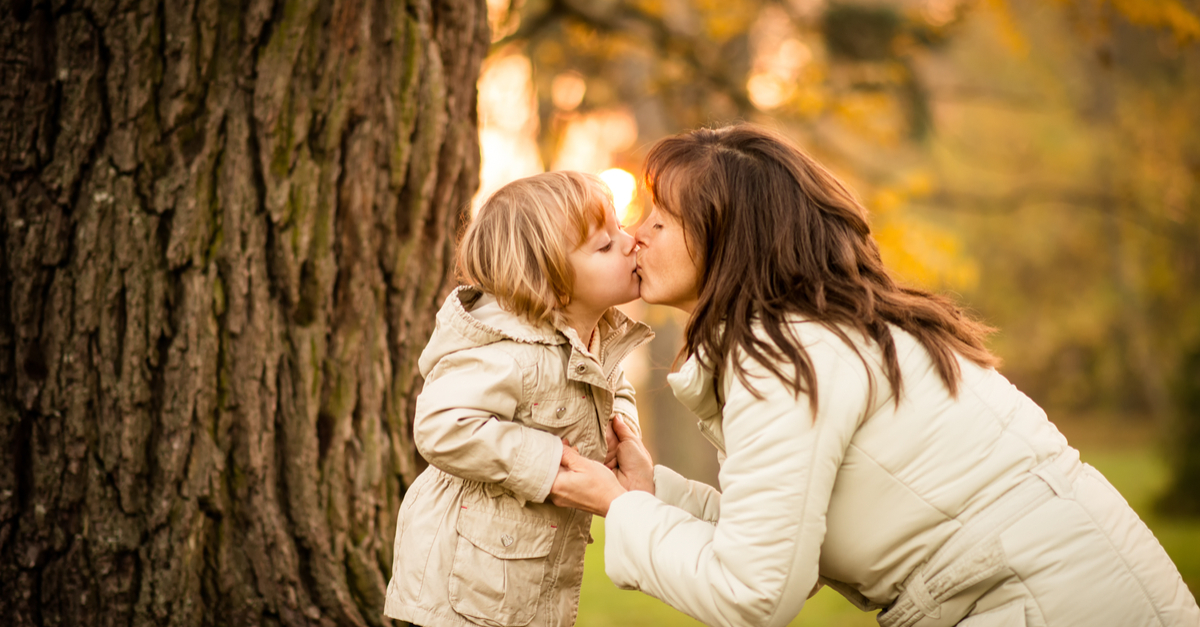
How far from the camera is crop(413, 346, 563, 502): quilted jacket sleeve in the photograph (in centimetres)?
204

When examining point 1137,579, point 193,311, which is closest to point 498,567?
point 193,311

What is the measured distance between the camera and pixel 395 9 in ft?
8.87

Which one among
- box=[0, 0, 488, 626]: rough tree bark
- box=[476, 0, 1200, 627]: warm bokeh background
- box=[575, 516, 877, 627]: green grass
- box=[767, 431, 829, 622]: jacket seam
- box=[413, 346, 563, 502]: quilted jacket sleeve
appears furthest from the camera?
box=[476, 0, 1200, 627]: warm bokeh background

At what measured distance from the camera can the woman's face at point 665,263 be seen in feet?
7.06

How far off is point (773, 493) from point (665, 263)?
70 cm

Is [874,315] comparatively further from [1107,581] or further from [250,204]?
[250,204]

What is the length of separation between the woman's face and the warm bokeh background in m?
0.14

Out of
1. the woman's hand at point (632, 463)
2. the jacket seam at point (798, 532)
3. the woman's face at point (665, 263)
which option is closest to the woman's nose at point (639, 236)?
the woman's face at point (665, 263)

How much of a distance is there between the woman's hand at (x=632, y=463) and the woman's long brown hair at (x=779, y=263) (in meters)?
0.39

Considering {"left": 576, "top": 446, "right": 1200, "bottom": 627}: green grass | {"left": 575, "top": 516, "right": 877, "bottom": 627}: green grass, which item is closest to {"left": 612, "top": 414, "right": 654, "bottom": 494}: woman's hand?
{"left": 576, "top": 446, "right": 1200, "bottom": 627}: green grass

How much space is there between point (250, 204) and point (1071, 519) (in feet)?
7.35

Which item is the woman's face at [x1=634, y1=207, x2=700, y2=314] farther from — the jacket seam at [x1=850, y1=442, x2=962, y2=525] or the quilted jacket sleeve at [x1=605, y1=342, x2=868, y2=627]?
the jacket seam at [x1=850, y1=442, x2=962, y2=525]

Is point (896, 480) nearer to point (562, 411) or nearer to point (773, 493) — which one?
point (773, 493)

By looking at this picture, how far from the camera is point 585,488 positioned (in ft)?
6.87
